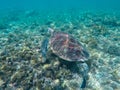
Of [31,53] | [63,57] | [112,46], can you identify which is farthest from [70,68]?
[112,46]

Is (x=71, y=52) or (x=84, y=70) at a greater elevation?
(x=71, y=52)

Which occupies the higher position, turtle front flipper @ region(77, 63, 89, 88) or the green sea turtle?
the green sea turtle

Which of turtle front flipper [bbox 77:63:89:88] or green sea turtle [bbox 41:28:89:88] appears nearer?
turtle front flipper [bbox 77:63:89:88]

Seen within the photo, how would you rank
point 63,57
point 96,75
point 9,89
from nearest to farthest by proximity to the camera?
point 9,89 < point 63,57 < point 96,75

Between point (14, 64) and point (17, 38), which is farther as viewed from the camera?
point (17, 38)

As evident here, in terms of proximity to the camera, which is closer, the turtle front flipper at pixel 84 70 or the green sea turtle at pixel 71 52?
the turtle front flipper at pixel 84 70

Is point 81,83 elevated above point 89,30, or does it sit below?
below

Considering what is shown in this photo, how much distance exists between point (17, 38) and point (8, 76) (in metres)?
6.84

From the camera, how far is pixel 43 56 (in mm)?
10766

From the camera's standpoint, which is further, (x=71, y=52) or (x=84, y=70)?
(x=71, y=52)

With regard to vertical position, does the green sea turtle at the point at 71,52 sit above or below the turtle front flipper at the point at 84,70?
above

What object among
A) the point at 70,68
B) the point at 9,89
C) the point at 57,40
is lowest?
the point at 9,89

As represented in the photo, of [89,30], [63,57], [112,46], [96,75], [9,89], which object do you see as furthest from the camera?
[89,30]

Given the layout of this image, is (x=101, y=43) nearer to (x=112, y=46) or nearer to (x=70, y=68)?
(x=112, y=46)
